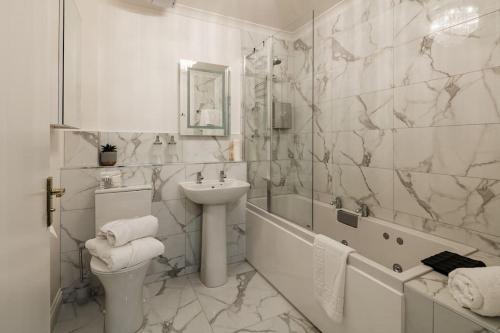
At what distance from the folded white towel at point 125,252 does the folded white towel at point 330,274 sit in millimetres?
1043

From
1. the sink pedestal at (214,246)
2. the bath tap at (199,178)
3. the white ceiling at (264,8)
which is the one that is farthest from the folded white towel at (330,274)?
the white ceiling at (264,8)

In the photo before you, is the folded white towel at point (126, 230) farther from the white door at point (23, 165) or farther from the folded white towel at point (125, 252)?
the white door at point (23, 165)

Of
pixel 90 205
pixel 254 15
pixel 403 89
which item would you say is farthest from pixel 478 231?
pixel 90 205

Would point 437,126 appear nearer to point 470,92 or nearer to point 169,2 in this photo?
point 470,92

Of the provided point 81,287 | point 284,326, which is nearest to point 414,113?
point 284,326

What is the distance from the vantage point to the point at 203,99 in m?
2.43

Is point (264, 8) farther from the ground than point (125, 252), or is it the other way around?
point (264, 8)

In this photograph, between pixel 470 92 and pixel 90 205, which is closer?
pixel 470 92

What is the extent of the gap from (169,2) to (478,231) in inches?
111

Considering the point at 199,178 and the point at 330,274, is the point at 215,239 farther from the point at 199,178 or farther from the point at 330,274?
the point at 330,274

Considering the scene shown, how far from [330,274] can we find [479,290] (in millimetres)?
676

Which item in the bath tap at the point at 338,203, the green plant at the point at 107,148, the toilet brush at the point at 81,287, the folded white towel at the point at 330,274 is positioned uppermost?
the green plant at the point at 107,148

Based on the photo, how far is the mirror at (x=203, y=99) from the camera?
234 cm

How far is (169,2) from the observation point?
83.4 inches
